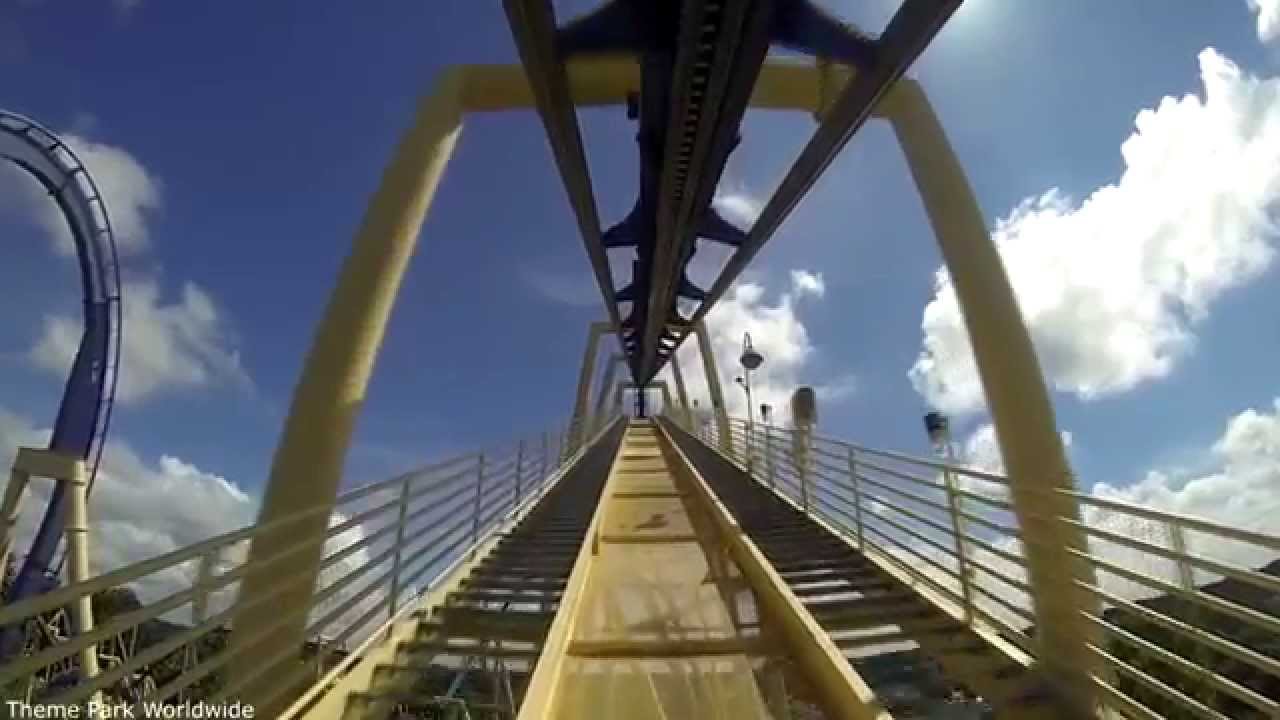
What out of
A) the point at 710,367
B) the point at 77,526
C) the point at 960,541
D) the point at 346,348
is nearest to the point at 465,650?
the point at 960,541

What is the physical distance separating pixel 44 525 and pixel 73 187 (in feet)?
24.6

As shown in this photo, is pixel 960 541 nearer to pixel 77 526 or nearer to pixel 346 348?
pixel 346 348

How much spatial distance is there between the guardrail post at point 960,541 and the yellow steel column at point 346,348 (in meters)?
5.36

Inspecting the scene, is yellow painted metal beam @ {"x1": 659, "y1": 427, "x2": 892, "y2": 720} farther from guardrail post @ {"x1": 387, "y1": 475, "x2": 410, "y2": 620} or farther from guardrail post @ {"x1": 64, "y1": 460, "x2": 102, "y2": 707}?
guardrail post @ {"x1": 64, "y1": 460, "x2": 102, "y2": 707}

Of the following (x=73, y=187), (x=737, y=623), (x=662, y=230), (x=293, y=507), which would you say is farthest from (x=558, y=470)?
(x=73, y=187)

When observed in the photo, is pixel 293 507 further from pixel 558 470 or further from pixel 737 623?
pixel 558 470

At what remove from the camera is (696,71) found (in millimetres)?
6500

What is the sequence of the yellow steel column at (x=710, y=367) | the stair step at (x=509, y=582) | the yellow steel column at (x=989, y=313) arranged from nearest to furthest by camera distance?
the stair step at (x=509, y=582)
the yellow steel column at (x=989, y=313)
the yellow steel column at (x=710, y=367)

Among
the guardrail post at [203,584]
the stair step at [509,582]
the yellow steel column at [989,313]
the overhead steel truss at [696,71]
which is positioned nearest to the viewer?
the guardrail post at [203,584]

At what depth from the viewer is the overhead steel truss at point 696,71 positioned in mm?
5938

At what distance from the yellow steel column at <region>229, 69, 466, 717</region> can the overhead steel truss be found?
198cm

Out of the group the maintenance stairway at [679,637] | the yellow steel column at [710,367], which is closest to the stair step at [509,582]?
the maintenance stairway at [679,637]

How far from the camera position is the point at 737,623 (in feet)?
17.5

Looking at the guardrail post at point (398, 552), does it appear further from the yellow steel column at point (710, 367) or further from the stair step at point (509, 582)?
the yellow steel column at point (710, 367)
